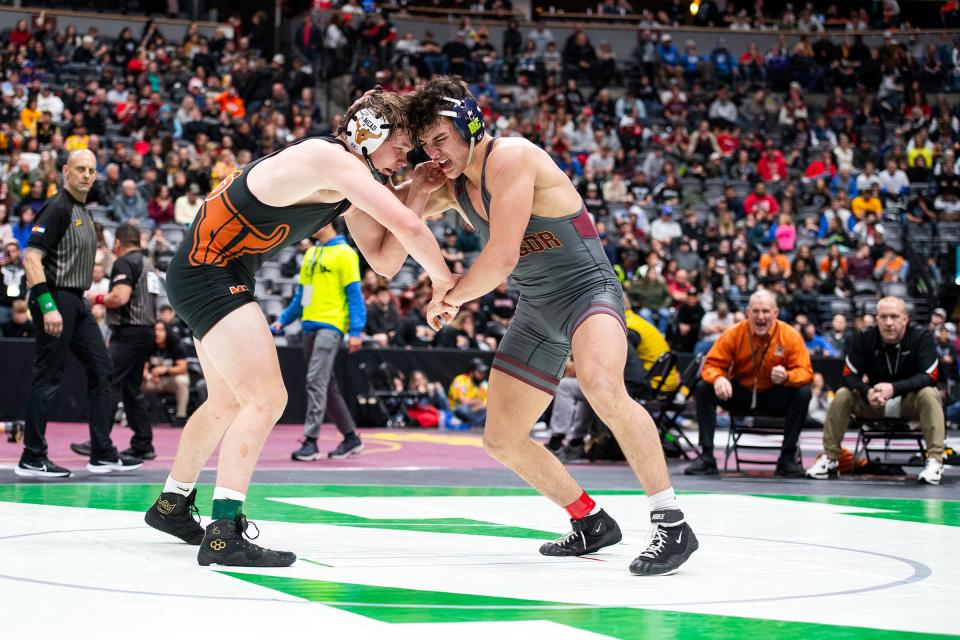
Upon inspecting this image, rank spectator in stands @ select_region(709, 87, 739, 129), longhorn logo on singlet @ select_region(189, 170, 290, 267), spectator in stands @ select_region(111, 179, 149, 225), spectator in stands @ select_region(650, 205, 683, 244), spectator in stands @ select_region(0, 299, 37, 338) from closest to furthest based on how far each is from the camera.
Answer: longhorn logo on singlet @ select_region(189, 170, 290, 267) < spectator in stands @ select_region(0, 299, 37, 338) < spectator in stands @ select_region(111, 179, 149, 225) < spectator in stands @ select_region(650, 205, 683, 244) < spectator in stands @ select_region(709, 87, 739, 129)

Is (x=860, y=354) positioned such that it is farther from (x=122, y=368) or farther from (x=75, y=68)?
(x=75, y=68)

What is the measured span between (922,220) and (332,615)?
18836mm

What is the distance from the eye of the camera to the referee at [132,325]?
812 cm

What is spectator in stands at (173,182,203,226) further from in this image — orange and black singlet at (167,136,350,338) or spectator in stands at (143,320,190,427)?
orange and black singlet at (167,136,350,338)

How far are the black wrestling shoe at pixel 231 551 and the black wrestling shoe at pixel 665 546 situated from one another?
117 cm

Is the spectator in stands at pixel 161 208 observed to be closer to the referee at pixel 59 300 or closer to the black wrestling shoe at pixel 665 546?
the referee at pixel 59 300

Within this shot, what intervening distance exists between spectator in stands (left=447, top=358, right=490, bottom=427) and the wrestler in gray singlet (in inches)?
371

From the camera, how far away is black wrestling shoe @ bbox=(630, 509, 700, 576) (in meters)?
4.08

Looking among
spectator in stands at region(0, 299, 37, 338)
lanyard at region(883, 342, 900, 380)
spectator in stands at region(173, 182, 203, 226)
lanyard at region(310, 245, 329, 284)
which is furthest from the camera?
spectator in stands at region(173, 182, 203, 226)

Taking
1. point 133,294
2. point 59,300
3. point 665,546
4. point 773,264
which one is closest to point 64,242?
point 59,300

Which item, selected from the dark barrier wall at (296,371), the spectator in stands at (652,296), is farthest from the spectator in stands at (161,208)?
the spectator in stands at (652,296)

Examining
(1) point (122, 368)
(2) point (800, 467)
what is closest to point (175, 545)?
(1) point (122, 368)

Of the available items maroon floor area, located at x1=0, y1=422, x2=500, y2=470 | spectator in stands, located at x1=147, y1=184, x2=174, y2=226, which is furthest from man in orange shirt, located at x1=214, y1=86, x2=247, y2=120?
maroon floor area, located at x1=0, y1=422, x2=500, y2=470

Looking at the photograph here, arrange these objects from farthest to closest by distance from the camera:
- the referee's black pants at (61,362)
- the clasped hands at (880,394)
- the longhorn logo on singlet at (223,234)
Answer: the clasped hands at (880,394)
the referee's black pants at (61,362)
the longhorn logo on singlet at (223,234)
